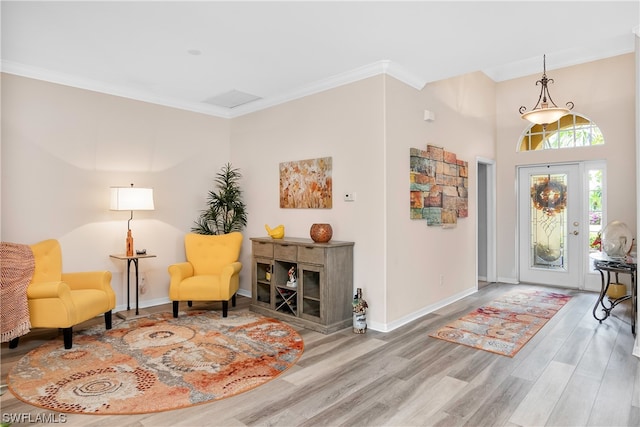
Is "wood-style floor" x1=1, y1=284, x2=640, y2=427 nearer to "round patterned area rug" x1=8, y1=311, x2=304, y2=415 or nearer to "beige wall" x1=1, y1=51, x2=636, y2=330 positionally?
"round patterned area rug" x1=8, y1=311, x2=304, y2=415

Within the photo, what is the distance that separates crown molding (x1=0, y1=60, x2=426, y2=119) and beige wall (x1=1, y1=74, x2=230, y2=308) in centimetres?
7

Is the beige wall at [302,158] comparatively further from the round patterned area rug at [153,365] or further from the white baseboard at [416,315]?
the round patterned area rug at [153,365]

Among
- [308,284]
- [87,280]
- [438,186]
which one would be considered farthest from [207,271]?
[438,186]

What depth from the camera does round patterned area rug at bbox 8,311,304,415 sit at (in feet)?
8.50

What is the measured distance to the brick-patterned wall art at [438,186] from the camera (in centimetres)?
446

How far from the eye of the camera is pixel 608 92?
18.1 ft

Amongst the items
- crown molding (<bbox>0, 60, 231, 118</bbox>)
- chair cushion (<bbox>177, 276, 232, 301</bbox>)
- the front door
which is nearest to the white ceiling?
crown molding (<bbox>0, 60, 231, 118</bbox>)

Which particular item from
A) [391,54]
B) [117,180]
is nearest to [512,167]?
[391,54]

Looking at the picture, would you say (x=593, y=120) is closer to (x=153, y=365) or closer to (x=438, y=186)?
(x=438, y=186)

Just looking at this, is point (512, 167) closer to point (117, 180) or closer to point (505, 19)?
point (505, 19)

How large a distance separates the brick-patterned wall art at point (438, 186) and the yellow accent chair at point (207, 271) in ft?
7.42

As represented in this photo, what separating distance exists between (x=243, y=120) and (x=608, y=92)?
526cm

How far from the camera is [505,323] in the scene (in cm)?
421

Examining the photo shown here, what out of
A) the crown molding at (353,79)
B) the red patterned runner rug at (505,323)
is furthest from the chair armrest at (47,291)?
the red patterned runner rug at (505,323)
